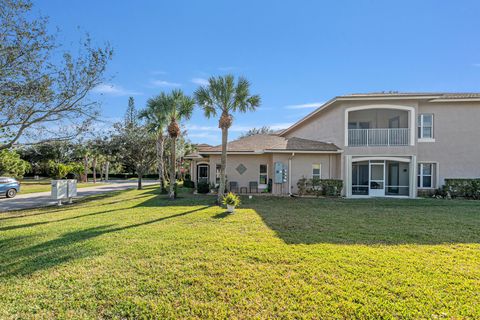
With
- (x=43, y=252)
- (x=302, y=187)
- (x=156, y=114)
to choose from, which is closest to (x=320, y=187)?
(x=302, y=187)

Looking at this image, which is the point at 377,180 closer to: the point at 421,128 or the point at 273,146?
the point at 421,128

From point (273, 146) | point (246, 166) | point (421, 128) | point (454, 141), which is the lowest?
point (246, 166)

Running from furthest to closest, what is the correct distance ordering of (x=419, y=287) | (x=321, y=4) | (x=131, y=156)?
(x=131, y=156) → (x=321, y=4) → (x=419, y=287)

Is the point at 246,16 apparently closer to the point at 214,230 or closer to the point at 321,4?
the point at 321,4

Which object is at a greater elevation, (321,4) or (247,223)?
(321,4)

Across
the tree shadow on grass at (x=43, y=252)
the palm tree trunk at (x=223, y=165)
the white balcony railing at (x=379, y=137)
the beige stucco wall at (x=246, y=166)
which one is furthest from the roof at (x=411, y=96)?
the tree shadow on grass at (x=43, y=252)

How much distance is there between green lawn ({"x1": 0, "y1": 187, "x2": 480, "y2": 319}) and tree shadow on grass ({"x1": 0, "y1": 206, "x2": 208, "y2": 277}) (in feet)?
0.11

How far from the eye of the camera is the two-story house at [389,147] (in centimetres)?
1645

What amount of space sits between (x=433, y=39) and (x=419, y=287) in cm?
1554

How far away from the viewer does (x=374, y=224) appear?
897cm

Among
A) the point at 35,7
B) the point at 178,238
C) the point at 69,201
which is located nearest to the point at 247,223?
the point at 178,238

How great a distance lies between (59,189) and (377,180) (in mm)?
21261

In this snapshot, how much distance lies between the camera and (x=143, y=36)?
528 inches

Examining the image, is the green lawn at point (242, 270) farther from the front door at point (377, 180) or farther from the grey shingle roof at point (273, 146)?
the grey shingle roof at point (273, 146)
